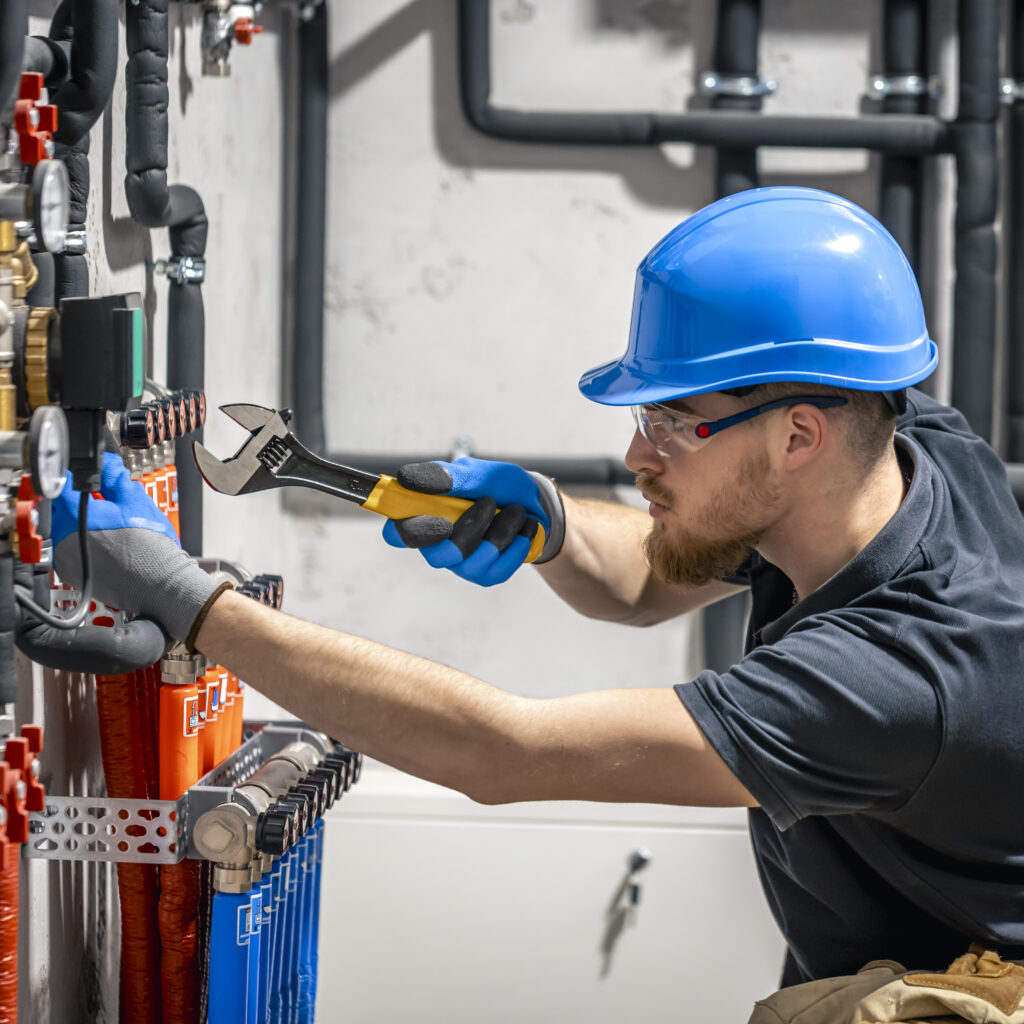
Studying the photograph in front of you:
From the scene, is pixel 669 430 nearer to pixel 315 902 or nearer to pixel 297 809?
pixel 297 809

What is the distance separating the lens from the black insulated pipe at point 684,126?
181cm

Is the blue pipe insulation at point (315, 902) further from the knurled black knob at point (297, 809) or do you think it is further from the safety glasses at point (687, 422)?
the safety glasses at point (687, 422)

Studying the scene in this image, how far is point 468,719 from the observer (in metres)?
0.89

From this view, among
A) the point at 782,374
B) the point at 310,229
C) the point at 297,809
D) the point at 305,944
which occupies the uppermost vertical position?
the point at 310,229

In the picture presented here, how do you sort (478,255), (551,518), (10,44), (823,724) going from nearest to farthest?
1. (10,44)
2. (823,724)
3. (551,518)
4. (478,255)

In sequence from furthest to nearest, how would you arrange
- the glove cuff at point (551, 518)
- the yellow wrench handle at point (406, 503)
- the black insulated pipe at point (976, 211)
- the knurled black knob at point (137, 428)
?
the black insulated pipe at point (976, 211) < the glove cuff at point (551, 518) < the yellow wrench handle at point (406, 503) < the knurled black knob at point (137, 428)

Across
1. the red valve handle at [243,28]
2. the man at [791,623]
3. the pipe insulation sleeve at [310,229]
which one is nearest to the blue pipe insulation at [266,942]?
the man at [791,623]

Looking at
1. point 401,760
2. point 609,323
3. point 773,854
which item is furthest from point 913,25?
point 401,760

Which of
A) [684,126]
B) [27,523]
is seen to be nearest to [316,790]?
[27,523]

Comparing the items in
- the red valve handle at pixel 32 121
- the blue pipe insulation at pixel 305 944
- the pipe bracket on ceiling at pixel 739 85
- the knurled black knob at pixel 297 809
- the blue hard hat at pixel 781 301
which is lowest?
the blue pipe insulation at pixel 305 944

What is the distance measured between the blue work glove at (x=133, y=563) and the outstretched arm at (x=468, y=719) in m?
0.02

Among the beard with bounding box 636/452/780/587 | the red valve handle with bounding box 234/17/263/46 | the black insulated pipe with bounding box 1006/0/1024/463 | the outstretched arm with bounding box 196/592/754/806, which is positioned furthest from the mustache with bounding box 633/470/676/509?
the black insulated pipe with bounding box 1006/0/1024/463

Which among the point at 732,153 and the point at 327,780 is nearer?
the point at 327,780

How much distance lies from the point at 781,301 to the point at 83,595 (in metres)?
0.55
